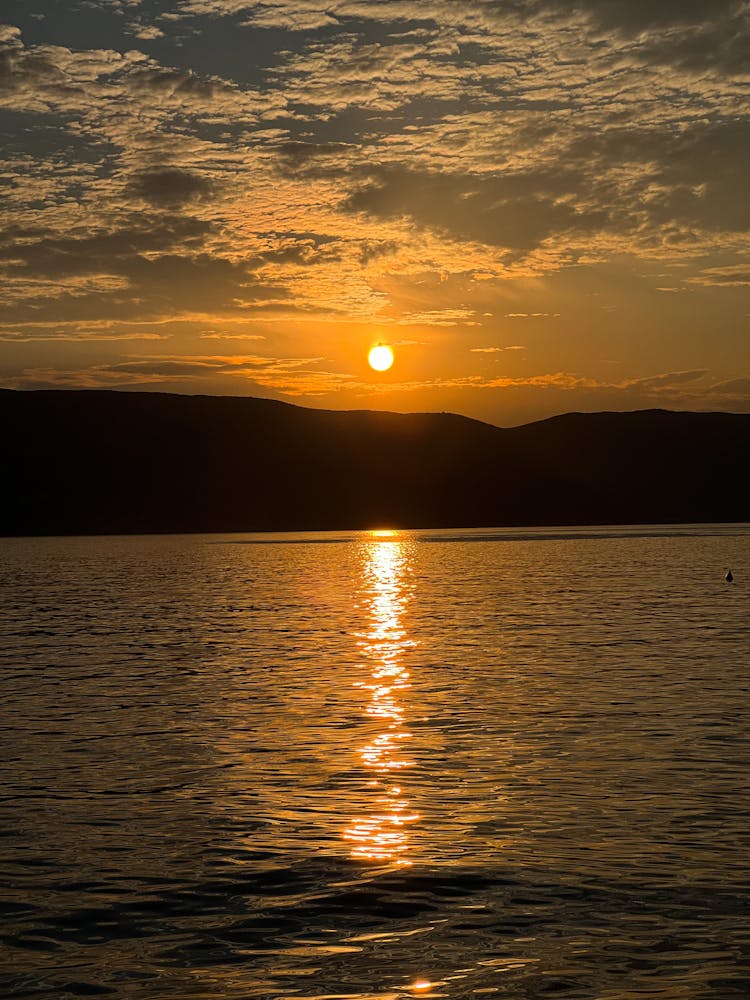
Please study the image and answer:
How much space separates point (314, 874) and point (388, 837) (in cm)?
186

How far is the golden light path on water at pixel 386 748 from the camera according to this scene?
16.5 m

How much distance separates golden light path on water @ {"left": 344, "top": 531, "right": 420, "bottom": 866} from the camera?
16.5 m

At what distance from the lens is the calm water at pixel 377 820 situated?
12047 millimetres

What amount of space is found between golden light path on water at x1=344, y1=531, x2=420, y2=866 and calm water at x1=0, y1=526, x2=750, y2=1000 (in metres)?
0.08

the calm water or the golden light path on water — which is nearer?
the calm water

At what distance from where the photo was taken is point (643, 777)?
20.0 meters

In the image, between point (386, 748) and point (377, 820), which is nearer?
point (377, 820)

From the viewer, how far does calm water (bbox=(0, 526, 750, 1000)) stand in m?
12.0

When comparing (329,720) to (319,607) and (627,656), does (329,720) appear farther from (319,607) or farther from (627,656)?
(319,607)

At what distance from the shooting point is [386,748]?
23203mm

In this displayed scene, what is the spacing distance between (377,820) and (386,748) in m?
5.49

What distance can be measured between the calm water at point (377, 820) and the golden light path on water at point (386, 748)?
0.08 m

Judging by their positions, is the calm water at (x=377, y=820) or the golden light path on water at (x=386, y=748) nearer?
the calm water at (x=377, y=820)

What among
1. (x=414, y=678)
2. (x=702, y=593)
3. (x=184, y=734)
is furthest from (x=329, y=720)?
(x=702, y=593)
